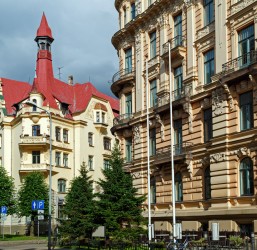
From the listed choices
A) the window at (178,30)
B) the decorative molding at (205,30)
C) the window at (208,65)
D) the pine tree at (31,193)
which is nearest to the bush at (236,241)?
the window at (208,65)

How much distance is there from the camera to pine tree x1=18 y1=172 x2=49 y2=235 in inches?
2476

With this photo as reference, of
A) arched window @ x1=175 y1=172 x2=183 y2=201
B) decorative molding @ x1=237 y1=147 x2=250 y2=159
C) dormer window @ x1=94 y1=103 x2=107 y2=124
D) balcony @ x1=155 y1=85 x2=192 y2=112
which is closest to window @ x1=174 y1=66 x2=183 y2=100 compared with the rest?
balcony @ x1=155 y1=85 x2=192 y2=112

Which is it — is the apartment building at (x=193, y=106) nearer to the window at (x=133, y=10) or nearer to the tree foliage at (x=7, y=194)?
the window at (x=133, y=10)

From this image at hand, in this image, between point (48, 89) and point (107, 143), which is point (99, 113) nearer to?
point (107, 143)

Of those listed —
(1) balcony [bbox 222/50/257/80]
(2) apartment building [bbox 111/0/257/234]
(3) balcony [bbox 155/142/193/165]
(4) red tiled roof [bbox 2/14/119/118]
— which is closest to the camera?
(1) balcony [bbox 222/50/257/80]

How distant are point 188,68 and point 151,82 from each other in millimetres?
6009

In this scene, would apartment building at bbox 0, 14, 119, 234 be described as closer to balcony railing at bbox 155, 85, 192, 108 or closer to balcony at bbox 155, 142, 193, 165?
balcony railing at bbox 155, 85, 192, 108

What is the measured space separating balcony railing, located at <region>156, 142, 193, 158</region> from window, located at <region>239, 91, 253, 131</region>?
18.3ft

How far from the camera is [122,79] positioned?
46.8 metres

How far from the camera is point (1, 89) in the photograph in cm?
7725

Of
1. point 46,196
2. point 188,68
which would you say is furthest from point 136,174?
point 46,196

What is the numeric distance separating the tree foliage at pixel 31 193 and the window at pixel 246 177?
114 feet

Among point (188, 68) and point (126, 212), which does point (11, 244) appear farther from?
point (188, 68)

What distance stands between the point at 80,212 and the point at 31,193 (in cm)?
2269
